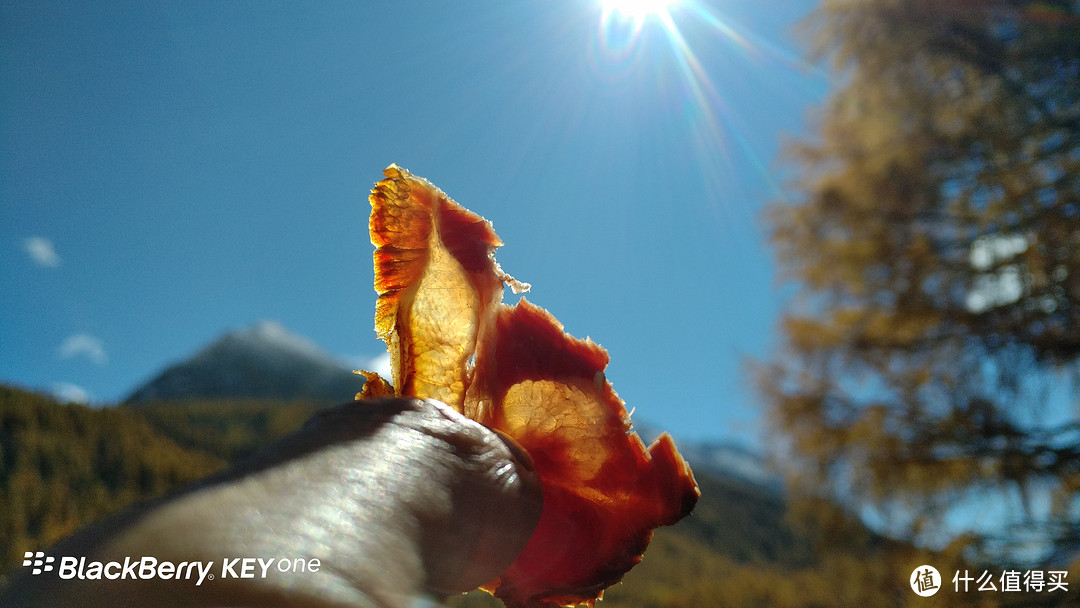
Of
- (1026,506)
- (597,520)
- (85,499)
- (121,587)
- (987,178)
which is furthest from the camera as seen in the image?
(987,178)

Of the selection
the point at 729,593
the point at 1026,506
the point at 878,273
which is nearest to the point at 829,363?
the point at 878,273

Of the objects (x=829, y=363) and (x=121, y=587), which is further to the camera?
(x=829, y=363)

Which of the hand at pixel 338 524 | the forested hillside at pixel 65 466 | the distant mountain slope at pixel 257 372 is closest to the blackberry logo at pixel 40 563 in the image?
the hand at pixel 338 524

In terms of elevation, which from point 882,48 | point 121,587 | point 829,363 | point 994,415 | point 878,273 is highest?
point 882,48

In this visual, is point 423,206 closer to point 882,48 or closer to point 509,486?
point 509,486

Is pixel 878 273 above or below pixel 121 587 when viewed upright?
above

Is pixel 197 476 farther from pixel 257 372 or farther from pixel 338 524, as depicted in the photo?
pixel 257 372

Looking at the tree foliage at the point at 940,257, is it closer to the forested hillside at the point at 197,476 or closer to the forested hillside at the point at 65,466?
the forested hillside at the point at 197,476

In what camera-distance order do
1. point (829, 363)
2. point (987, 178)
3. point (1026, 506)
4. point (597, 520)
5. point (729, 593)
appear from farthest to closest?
point (829, 363), point (729, 593), point (987, 178), point (1026, 506), point (597, 520)
